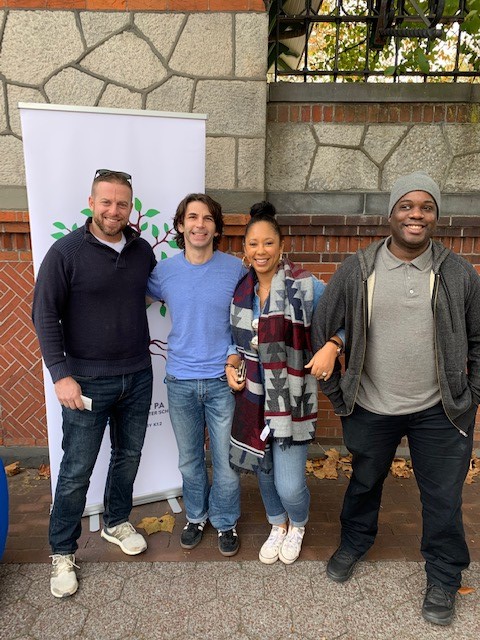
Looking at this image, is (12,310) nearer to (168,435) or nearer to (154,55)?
(168,435)

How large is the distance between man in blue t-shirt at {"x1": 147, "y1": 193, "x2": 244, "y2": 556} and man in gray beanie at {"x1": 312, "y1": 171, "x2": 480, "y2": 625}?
557 millimetres

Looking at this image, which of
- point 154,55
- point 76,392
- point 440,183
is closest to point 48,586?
point 76,392

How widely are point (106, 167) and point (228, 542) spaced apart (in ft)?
7.39

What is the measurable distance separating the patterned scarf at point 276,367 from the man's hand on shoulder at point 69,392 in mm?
804

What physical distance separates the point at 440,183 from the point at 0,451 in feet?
13.1

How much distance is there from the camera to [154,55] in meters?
3.42

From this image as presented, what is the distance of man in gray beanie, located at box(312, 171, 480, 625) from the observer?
217cm

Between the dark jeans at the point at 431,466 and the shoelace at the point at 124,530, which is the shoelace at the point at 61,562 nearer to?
→ the shoelace at the point at 124,530

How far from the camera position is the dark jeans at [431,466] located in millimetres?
2322

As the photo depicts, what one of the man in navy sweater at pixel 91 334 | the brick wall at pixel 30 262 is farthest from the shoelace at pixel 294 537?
the brick wall at pixel 30 262

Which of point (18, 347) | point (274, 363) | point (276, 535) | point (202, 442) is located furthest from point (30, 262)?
point (276, 535)

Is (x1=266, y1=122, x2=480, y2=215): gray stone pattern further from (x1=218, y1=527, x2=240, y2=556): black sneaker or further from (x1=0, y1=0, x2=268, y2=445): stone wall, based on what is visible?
(x1=218, y1=527, x2=240, y2=556): black sneaker

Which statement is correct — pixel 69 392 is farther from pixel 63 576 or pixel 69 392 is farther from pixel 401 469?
pixel 401 469

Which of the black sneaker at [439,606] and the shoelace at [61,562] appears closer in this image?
the black sneaker at [439,606]
